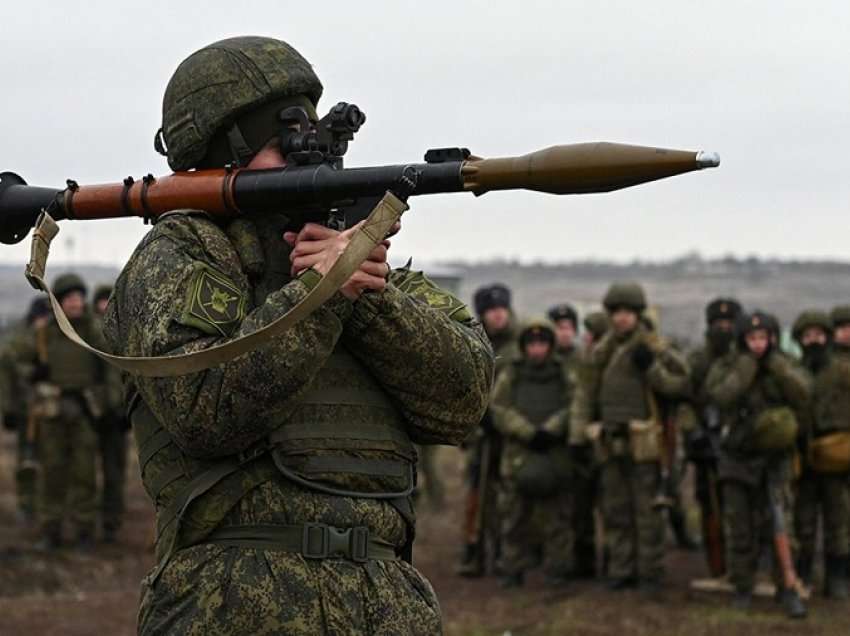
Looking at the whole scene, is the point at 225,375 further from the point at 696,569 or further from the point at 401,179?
the point at 696,569

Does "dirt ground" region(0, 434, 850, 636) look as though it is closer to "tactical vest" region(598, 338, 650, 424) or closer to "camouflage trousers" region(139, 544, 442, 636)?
"tactical vest" region(598, 338, 650, 424)

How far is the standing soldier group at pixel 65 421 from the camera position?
539 inches

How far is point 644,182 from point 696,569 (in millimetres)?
9910

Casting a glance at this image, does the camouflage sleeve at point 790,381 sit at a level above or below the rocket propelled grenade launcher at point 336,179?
below

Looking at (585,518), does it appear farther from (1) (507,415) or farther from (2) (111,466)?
(2) (111,466)

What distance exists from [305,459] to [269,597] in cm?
32

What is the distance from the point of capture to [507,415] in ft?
39.9

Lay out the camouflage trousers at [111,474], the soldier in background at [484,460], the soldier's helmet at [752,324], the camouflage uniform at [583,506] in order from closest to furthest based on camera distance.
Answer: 1. the soldier's helmet at [752,324]
2. the camouflage uniform at [583,506]
3. the soldier in background at [484,460]
4. the camouflage trousers at [111,474]

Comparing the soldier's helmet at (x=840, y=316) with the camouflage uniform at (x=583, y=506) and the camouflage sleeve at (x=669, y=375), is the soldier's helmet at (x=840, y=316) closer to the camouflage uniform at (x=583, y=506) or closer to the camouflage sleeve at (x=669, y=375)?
the camouflage sleeve at (x=669, y=375)

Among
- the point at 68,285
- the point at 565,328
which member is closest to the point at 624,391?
the point at 565,328

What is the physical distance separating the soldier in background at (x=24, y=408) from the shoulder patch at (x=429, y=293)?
10.1 meters

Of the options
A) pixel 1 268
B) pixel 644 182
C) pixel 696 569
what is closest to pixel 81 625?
pixel 696 569

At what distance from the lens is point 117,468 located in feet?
47.6

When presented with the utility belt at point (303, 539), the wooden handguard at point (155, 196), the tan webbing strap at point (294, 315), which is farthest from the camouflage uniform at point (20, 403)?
the tan webbing strap at point (294, 315)
